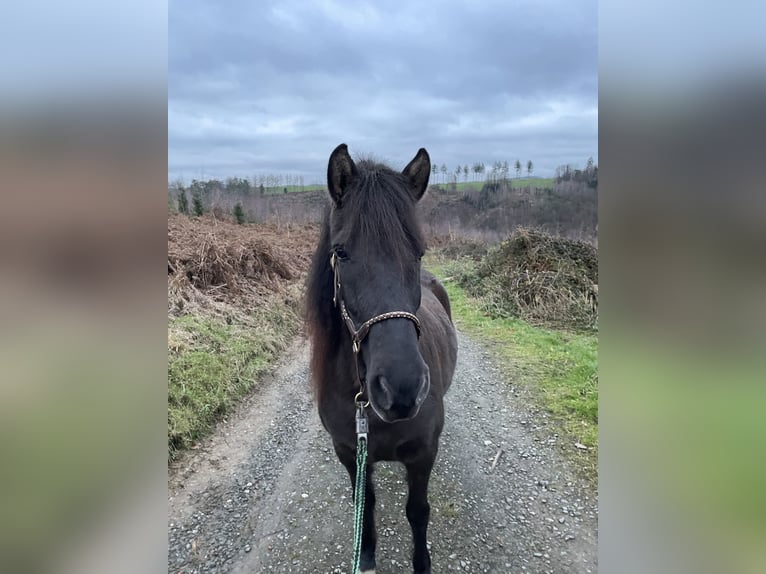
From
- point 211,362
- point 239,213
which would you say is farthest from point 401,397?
point 239,213

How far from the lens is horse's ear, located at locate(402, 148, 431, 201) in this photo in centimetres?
245

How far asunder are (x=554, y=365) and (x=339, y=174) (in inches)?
245

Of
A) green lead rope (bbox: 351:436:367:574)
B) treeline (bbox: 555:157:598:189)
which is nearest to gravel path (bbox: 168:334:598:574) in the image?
green lead rope (bbox: 351:436:367:574)

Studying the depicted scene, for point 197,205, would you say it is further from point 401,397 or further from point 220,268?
point 401,397

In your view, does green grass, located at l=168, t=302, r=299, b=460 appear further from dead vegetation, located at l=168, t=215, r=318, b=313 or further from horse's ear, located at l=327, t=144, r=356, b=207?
horse's ear, located at l=327, t=144, r=356, b=207

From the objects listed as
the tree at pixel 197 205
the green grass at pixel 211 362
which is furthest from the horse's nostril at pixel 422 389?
the tree at pixel 197 205

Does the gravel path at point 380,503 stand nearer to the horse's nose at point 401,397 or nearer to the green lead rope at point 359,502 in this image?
the green lead rope at point 359,502

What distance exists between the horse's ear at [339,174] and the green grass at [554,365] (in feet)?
A: 13.1

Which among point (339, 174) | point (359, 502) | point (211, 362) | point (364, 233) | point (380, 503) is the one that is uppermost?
point (339, 174)

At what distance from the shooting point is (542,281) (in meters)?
11.2

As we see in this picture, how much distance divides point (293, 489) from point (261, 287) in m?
7.59
